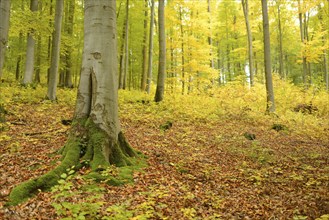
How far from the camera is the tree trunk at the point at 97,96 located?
16.9ft

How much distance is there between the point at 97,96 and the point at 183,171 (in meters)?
2.46

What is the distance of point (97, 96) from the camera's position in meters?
5.21

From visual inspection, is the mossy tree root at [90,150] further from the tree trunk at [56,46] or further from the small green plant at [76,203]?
the tree trunk at [56,46]

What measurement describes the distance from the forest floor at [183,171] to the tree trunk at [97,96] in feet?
1.89

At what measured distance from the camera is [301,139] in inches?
370

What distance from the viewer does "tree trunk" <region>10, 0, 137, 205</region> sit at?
16.9 feet

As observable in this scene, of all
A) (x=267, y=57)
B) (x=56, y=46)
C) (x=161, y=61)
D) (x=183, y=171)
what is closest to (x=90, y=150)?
(x=183, y=171)

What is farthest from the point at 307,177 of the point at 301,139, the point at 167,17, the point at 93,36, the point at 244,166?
the point at 167,17

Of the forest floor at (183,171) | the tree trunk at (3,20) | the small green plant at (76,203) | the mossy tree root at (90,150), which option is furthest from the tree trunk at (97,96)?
the tree trunk at (3,20)

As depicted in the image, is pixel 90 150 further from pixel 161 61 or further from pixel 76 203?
pixel 161 61

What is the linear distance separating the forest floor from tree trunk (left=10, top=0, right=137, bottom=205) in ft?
1.89

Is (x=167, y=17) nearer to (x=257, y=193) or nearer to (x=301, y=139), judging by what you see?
(x=301, y=139)

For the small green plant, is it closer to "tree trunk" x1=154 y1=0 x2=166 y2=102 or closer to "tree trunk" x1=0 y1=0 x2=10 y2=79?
"tree trunk" x1=0 y1=0 x2=10 y2=79

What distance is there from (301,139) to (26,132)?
900 cm
